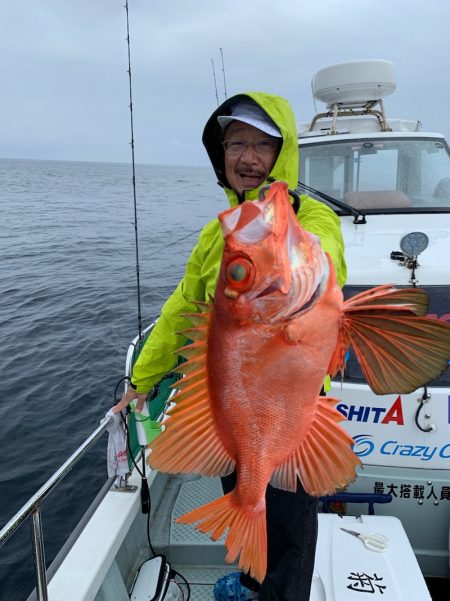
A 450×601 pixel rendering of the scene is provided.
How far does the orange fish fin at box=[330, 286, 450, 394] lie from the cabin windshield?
3.28 metres

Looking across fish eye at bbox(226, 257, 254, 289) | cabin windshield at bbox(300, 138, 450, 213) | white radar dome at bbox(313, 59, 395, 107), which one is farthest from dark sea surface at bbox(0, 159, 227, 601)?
white radar dome at bbox(313, 59, 395, 107)

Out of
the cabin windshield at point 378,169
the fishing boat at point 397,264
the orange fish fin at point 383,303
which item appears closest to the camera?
the orange fish fin at point 383,303

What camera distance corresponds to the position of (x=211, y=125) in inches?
Answer: 91.3

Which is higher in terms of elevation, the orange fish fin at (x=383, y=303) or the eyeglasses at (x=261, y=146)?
the eyeglasses at (x=261, y=146)

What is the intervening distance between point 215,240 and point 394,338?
40.7 inches

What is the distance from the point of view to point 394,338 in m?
1.31

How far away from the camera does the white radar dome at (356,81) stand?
505 centimetres

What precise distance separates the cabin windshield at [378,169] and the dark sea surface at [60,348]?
5059mm

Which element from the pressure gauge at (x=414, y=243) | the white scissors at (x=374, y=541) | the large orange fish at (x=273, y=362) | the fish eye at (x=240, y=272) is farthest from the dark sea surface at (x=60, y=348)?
the fish eye at (x=240, y=272)

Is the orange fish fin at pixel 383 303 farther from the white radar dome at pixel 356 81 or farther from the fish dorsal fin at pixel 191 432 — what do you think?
the white radar dome at pixel 356 81

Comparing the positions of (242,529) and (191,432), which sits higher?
(191,432)

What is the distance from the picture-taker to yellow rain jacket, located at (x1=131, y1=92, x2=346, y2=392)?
5.79 ft

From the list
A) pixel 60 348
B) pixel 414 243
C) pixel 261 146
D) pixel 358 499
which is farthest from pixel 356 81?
pixel 60 348

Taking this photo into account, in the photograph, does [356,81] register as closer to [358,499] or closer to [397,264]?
[397,264]
